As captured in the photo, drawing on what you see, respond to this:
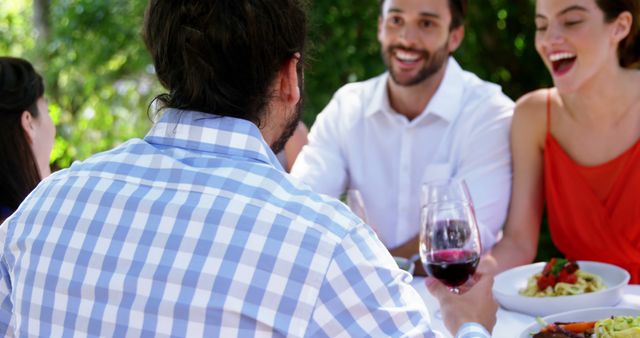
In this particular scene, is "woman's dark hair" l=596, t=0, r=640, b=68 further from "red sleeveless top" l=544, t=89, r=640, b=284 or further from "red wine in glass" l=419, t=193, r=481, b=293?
"red wine in glass" l=419, t=193, r=481, b=293

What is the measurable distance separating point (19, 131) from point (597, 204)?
180cm

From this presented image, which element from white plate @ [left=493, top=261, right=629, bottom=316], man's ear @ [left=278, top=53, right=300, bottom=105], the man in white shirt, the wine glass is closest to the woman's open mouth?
the man in white shirt

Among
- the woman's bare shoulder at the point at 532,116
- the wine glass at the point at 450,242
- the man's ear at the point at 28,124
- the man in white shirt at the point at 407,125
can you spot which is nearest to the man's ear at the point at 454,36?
the man in white shirt at the point at 407,125

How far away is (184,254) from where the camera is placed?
1.23m

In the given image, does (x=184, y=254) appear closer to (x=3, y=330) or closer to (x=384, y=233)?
(x=3, y=330)

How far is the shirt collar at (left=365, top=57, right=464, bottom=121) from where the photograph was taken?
3053 millimetres

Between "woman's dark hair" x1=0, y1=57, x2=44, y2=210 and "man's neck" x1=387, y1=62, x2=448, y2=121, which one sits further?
"man's neck" x1=387, y1=62, x2=448, y2=121

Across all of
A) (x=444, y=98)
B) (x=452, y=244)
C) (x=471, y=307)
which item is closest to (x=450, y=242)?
(x=452, y=244)

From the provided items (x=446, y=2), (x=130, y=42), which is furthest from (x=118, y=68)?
(x=446, y=2)

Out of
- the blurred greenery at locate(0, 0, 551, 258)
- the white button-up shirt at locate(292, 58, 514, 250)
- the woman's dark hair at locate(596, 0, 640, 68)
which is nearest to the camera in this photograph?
the woman's dark hair at locate(596, 0, 640, 68)

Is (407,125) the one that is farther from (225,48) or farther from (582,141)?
(225,48)

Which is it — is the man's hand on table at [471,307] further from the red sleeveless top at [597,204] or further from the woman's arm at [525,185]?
the red sleeveless top at [597,204]

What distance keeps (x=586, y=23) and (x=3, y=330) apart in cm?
191

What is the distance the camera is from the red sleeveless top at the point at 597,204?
105 inches
